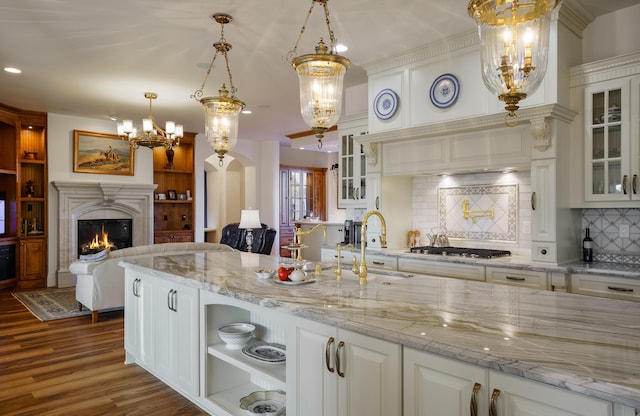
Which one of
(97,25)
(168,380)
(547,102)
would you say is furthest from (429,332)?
(97,25)

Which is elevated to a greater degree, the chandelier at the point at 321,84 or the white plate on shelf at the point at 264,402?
the chandelier at the point at 321,84

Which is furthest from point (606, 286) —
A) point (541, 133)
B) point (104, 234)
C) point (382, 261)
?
point (104, 234)

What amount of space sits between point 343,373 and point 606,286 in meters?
2.52

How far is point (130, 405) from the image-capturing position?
308cm

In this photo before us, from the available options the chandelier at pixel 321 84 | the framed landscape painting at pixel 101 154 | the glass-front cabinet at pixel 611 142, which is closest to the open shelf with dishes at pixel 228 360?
the chandelier at pixel 321 84

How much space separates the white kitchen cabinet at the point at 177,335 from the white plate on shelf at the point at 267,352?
0.38 meters

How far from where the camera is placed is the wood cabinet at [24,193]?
7430 millimetres

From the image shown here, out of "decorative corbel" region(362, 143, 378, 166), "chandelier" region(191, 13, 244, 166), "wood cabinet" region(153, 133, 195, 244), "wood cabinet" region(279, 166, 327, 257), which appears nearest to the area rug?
"wood cabinet" region(153, 133, 195, 244)

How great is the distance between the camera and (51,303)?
631 centimetres

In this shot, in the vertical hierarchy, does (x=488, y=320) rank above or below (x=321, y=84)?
below

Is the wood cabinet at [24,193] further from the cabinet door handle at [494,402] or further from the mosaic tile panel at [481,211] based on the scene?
the cabinet door handle at [494,402]

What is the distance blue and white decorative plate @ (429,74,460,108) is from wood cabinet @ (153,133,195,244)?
6.40 m

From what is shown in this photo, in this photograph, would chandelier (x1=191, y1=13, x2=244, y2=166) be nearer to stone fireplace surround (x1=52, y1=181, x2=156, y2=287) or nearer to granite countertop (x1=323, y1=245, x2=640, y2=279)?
granite countertop (x1=323, y1=245, x2=640, y2=279)

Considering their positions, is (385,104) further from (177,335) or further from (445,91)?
(177,335)
